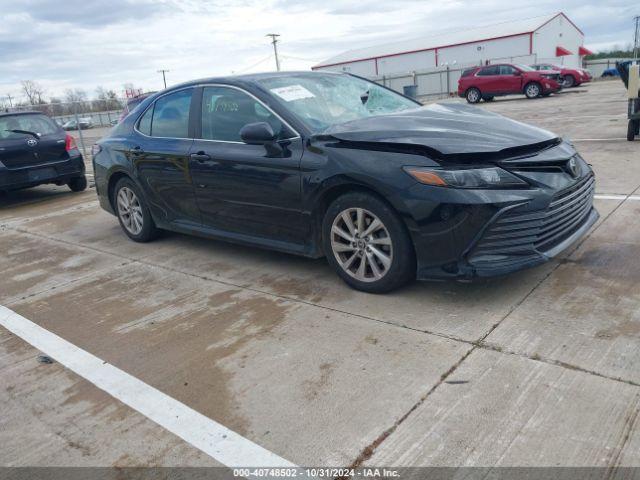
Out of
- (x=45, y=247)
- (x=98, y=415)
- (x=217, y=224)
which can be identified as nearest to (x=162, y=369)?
(x=98, y=415)

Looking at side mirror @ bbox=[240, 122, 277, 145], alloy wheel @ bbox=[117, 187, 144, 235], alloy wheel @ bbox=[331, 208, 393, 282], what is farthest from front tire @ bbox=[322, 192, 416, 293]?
alloy wheel @ bbox=[117, 187, 144, 235]

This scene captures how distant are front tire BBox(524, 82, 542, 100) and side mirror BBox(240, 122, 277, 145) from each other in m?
22.3

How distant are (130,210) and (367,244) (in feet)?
10.9

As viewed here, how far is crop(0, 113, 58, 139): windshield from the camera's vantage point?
898 centimetres

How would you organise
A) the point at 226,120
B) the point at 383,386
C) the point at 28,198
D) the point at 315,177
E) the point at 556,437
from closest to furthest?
1. the point at 556,437
2. the point at 383,386
3. the point at 315,177
4. the point at 226,120
5. the point at 28,198

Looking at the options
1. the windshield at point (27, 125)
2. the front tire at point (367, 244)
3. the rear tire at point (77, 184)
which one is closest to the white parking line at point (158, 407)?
the front tire at point (367, 244)

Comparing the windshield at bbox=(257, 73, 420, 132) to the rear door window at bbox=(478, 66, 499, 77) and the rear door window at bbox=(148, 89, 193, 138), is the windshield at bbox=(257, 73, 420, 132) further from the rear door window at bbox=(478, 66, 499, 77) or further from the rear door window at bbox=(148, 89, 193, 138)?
the rear door window at bbox=(478, 66, 499, 77)

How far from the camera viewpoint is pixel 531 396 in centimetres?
260

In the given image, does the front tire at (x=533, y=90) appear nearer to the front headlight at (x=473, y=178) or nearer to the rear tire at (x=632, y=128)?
the rear tire at (x=632, y=128)

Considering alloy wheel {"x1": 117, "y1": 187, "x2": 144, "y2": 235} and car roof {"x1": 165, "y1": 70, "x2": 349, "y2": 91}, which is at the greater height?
car roof {"x1": 165, "y1": 70, "x2": 349, "y2": 91}

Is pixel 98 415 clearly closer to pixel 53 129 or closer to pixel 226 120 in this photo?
pixel 226 120

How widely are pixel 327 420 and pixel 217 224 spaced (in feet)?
8.94

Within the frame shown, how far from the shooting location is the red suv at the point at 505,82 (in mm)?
23406

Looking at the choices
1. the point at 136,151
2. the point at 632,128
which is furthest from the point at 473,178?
the point at 632,128
